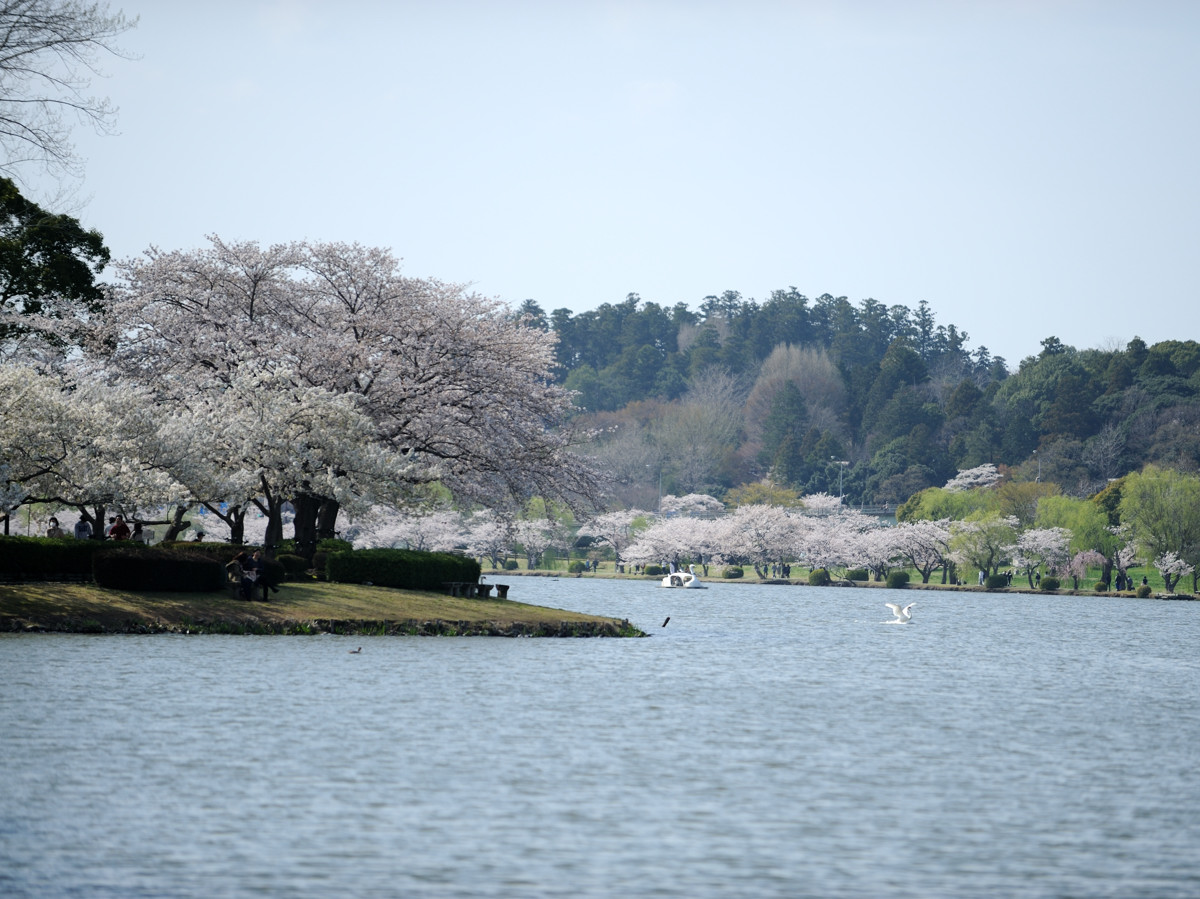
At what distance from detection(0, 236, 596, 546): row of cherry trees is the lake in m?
11.6

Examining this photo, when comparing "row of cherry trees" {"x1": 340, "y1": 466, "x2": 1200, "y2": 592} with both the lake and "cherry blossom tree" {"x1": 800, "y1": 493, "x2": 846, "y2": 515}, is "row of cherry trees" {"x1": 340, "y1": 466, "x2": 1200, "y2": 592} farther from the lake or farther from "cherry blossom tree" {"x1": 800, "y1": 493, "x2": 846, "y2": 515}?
the lake

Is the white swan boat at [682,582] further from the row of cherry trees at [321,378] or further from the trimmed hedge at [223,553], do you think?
the trimmed hedge at [223,553]

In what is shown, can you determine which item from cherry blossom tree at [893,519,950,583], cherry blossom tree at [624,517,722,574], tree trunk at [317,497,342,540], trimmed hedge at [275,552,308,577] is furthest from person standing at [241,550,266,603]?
cherry blossom tree at [624,517,722,574]

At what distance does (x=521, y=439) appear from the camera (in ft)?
173

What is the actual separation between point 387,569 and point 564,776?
27.4 meters

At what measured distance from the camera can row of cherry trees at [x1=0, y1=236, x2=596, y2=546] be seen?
156 feet

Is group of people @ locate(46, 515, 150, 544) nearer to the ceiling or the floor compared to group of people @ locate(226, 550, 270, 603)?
nearer to the ceiling

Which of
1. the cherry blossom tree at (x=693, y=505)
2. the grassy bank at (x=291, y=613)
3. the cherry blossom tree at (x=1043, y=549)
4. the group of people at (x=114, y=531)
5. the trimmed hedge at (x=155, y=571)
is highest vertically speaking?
the cherry blossom tree at (x=693, y=505)

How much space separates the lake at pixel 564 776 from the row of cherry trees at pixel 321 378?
11.6 m

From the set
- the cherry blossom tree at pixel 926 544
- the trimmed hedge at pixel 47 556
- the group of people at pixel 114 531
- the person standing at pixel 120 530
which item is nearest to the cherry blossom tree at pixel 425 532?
the cherry blossom tree at pixel 926 544

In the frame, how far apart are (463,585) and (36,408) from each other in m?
14.4

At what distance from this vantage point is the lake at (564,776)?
45.1 feet

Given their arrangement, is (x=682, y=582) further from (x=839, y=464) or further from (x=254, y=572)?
(x=254, y=572)

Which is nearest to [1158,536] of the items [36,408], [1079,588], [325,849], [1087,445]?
[1079,588]
